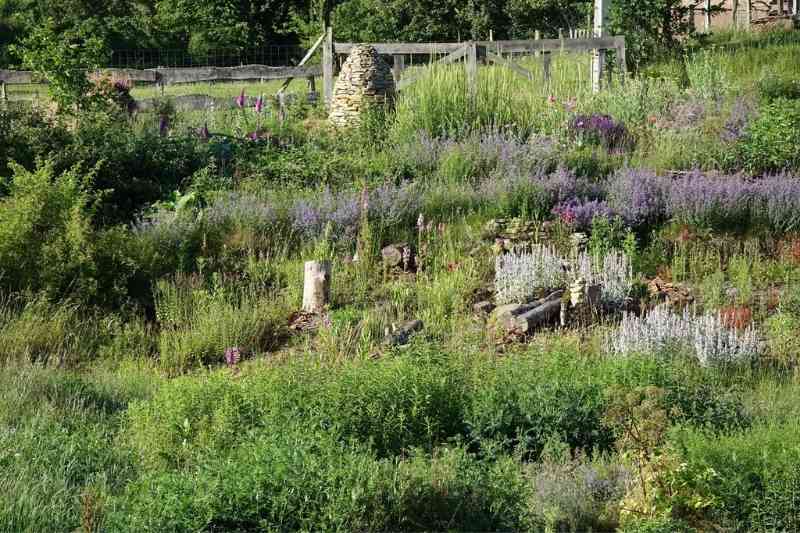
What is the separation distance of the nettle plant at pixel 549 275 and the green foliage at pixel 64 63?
6269 mm

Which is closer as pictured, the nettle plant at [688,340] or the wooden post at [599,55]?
the nettle plant at [688,340]

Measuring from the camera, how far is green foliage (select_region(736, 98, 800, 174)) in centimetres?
1162

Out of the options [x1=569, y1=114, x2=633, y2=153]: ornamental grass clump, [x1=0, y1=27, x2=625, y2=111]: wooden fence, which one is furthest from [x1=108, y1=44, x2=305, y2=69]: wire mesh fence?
[x1=569, y1=114, x2=633, y2=153]: ornamental grass clump

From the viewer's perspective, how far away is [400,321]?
8492 millimetres

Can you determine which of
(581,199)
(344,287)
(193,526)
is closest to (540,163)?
(581,199)

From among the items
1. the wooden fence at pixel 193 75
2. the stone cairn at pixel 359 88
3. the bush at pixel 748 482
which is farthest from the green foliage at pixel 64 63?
the bush at pixel 748 482

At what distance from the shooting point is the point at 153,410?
231 inches

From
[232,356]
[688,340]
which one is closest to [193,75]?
[232,356]

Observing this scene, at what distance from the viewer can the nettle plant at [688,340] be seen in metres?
7.26

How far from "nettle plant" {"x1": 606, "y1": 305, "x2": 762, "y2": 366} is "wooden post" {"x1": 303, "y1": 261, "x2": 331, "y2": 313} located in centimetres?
232

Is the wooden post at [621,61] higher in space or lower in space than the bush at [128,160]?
higher

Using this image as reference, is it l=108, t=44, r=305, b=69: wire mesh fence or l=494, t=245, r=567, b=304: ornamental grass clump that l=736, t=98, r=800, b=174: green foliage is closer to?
l=494, t=245, r=567, b=304: ornamental grass clump

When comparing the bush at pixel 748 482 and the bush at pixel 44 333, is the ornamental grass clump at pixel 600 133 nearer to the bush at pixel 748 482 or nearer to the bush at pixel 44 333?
the bush at pixel 44 333

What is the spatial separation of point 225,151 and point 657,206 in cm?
491
